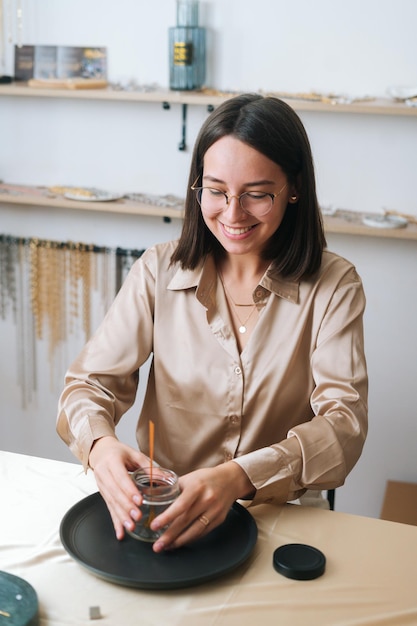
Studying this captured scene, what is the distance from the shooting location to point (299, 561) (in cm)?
129

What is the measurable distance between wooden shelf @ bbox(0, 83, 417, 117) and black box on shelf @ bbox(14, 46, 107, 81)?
0.27 ft

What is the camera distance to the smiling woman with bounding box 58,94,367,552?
1.67 metres

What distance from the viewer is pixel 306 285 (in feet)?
5.93

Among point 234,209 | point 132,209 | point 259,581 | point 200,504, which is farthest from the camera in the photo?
point 132,209

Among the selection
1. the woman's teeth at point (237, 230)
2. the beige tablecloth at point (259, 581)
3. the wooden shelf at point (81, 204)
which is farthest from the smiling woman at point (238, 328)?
the wooden shelf at point (81, 204)

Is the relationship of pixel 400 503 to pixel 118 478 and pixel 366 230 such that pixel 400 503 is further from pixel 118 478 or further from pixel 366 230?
pixel 118 478

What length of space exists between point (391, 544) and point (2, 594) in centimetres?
65

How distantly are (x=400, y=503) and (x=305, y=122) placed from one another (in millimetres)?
1357

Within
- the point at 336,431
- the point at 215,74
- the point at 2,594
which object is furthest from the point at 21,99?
the point at 2,594

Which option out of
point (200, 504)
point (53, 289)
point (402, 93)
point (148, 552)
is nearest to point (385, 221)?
point (402, 93)

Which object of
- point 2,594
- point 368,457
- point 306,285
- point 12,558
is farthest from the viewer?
point 368,457

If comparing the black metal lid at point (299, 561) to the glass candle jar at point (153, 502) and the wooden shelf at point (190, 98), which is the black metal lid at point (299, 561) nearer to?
the glass candle jar at point (153, 502)

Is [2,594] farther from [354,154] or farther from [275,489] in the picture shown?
[354,154]

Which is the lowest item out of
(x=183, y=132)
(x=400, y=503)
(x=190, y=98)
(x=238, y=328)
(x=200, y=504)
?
(x=400, y=503)
